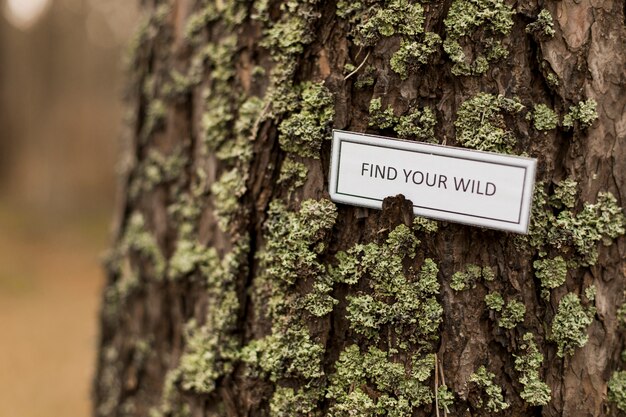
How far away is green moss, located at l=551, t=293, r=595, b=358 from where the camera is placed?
90cm

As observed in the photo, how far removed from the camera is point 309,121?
3.07 ft

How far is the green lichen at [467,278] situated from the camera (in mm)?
896

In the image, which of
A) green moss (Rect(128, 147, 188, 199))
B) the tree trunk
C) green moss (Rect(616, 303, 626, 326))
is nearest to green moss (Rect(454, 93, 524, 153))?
the tree trunk

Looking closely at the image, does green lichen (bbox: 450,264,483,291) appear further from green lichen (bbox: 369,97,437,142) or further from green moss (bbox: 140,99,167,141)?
green moss (bbox: 140,99,167,141)

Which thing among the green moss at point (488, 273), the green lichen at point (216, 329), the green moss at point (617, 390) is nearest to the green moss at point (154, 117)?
the green lichen at point (216, 329)

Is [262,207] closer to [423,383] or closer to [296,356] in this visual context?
[296,356]

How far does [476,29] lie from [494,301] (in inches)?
16.0

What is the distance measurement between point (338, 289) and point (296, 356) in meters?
0.14

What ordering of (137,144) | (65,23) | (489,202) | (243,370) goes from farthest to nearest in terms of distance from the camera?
(65,23) → (137,144) → (243,370) → (489,202)

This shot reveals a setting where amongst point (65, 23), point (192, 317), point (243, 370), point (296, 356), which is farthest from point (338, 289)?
point (65, 23)

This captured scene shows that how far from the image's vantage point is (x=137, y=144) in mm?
1321

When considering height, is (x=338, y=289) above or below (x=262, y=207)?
below

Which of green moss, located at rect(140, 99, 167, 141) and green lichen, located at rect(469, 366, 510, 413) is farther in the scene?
green moss, located at rect(140, 99, 167, 141)

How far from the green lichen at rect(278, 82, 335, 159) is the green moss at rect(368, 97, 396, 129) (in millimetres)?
66
